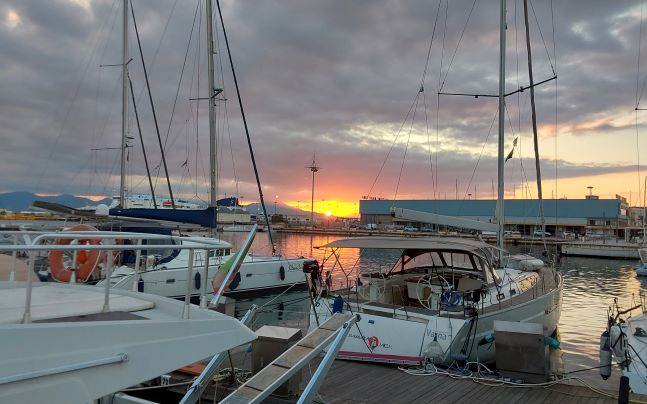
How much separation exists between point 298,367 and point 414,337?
135 inches

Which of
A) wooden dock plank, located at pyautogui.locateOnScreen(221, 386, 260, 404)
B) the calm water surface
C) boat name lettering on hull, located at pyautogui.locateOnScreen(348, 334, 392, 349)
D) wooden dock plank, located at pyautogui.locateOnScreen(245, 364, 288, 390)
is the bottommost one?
the calm water surface

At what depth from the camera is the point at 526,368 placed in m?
7.79

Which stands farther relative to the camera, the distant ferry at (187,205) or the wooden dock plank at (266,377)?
the distant ferry at (187,205)

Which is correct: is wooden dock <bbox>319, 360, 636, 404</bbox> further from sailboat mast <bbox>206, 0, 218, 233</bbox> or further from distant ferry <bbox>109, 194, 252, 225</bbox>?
distant ferry <bbox>109, 194, 252, 225</bbox>

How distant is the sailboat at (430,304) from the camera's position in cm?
843

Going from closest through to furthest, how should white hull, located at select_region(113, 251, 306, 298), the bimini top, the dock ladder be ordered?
the dock ladder
the bimini top
white hull, located at select_region(113, 251, 306, 298)

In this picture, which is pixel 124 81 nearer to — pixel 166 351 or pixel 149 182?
pixel 149 182

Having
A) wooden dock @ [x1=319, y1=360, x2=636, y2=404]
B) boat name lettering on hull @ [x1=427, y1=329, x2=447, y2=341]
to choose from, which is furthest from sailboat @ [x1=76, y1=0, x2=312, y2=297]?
wooden dock @ [x1=319, y1=360, x2=636, y2=404]

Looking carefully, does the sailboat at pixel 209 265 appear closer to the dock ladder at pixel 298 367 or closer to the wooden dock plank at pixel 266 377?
the dock ladder at pixel 298 367

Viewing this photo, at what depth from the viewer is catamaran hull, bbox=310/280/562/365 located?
27.4 feet

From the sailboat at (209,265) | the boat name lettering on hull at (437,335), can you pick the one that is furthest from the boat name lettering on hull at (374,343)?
the sailboat at (209,265)

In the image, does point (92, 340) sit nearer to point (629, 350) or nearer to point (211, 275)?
point (629, 350)

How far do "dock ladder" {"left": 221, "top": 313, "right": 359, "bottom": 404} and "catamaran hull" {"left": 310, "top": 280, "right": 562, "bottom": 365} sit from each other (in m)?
2.07

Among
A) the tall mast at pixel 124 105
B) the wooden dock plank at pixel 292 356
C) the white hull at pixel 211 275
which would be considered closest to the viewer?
the wooden dock plank at pixel 292 356
